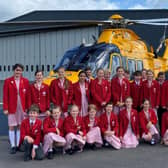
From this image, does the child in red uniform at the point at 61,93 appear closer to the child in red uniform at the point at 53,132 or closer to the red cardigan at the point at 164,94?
the child in red uniform at the point at 53,132

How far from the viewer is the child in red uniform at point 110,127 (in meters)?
6.70

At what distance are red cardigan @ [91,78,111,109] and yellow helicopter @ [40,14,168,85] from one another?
1201 millimetres

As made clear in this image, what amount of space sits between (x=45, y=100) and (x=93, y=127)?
3.63 ft

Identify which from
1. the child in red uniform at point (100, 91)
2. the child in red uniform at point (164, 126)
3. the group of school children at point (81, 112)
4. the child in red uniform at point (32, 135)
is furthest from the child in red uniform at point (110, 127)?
the child in red uniform at point (32, 135)

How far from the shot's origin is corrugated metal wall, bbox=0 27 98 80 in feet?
92.9

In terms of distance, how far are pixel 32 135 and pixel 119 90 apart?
223 centimetres

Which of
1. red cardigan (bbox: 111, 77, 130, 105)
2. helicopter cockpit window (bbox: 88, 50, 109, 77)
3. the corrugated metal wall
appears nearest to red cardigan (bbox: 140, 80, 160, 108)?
red cardigan (bbox: 111, 77, 130, 105)

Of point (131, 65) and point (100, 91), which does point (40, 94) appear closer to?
point (100, 91)

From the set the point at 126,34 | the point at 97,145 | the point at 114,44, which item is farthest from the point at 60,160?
the point at 126,34

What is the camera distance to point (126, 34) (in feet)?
36.4

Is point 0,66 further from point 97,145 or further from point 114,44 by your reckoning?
point 97,145

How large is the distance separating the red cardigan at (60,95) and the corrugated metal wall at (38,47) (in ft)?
68.7

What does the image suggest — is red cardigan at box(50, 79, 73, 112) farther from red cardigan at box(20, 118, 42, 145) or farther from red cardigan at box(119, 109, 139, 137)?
red cardigan at box(119, 109, 139, 137)

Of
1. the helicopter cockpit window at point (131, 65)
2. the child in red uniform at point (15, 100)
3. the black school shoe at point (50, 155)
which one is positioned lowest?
the black school shoe at point (50, 155)
